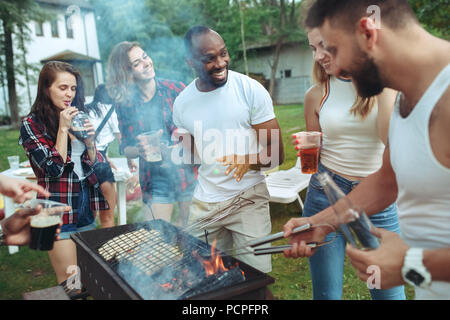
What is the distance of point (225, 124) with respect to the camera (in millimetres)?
2689

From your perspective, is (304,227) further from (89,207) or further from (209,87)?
(89,207)

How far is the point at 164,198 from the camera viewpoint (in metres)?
3.54

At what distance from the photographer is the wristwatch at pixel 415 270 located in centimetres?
124

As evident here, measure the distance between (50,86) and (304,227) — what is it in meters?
2.57

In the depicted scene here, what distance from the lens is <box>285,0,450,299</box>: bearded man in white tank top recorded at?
1.24m

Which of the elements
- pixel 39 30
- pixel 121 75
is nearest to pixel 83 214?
pixel 121 75

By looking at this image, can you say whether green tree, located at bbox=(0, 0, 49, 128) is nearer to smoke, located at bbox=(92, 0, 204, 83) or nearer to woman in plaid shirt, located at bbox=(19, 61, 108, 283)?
smoke, located at bbox=(92, 0, 204, 83)

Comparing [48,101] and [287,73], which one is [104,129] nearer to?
[48,101]

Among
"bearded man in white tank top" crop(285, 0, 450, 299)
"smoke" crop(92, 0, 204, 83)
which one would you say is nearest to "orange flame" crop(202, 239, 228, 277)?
"bearded man in white tank top" crop(285, 0, 450, 299)

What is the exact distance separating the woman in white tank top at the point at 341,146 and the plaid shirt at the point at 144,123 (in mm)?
1375

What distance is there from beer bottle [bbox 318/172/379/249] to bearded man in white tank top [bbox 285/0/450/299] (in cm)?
4

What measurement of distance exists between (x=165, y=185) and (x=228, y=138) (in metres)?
1.10
